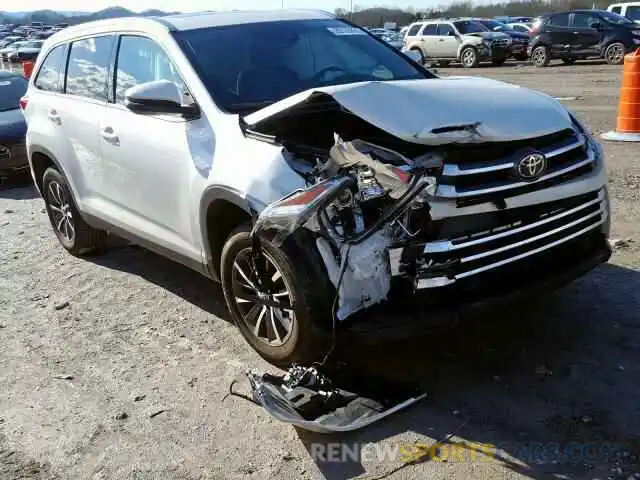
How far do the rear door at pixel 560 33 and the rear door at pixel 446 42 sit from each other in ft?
14.2

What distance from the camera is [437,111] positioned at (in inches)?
142

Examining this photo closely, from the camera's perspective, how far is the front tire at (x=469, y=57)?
89.9 ft

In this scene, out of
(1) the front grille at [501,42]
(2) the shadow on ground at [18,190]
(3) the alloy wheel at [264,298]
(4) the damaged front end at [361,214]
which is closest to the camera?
(4) the damaged front end at [361,214]

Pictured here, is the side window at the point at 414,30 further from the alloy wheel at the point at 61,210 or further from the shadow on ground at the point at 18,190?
the alloy wheel at the point at 61,210

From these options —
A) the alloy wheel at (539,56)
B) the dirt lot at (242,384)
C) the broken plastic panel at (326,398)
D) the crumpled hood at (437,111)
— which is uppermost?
the crumpled hood at (437,111)

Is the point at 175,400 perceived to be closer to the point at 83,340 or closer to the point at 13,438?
the point at 13,438

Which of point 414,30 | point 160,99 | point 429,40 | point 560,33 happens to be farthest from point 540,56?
point 160,99

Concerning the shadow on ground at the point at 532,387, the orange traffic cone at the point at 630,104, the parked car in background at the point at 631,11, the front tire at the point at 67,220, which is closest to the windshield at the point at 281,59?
the shadow on ground at the point at 532,387

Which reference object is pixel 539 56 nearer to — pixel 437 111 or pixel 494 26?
pixel 494 26

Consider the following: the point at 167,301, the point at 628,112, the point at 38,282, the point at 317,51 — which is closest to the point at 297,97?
the point at 317,51

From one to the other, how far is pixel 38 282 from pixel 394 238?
3.70 meters

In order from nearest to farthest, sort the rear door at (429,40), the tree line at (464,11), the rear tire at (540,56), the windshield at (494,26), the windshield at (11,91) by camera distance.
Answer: the windshield at (11,91) → the rear tire at (540,56) → the rear door at (429,40) → the windshield at (494,26) → the tree line at (464,11)

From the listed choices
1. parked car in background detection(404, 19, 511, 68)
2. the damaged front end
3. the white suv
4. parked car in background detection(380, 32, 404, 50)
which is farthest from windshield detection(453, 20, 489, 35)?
the damaged front end

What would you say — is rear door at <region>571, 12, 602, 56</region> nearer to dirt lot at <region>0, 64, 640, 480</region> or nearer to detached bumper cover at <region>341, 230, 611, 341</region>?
dirt lot at <region>0, 64, 640, 480</region>
